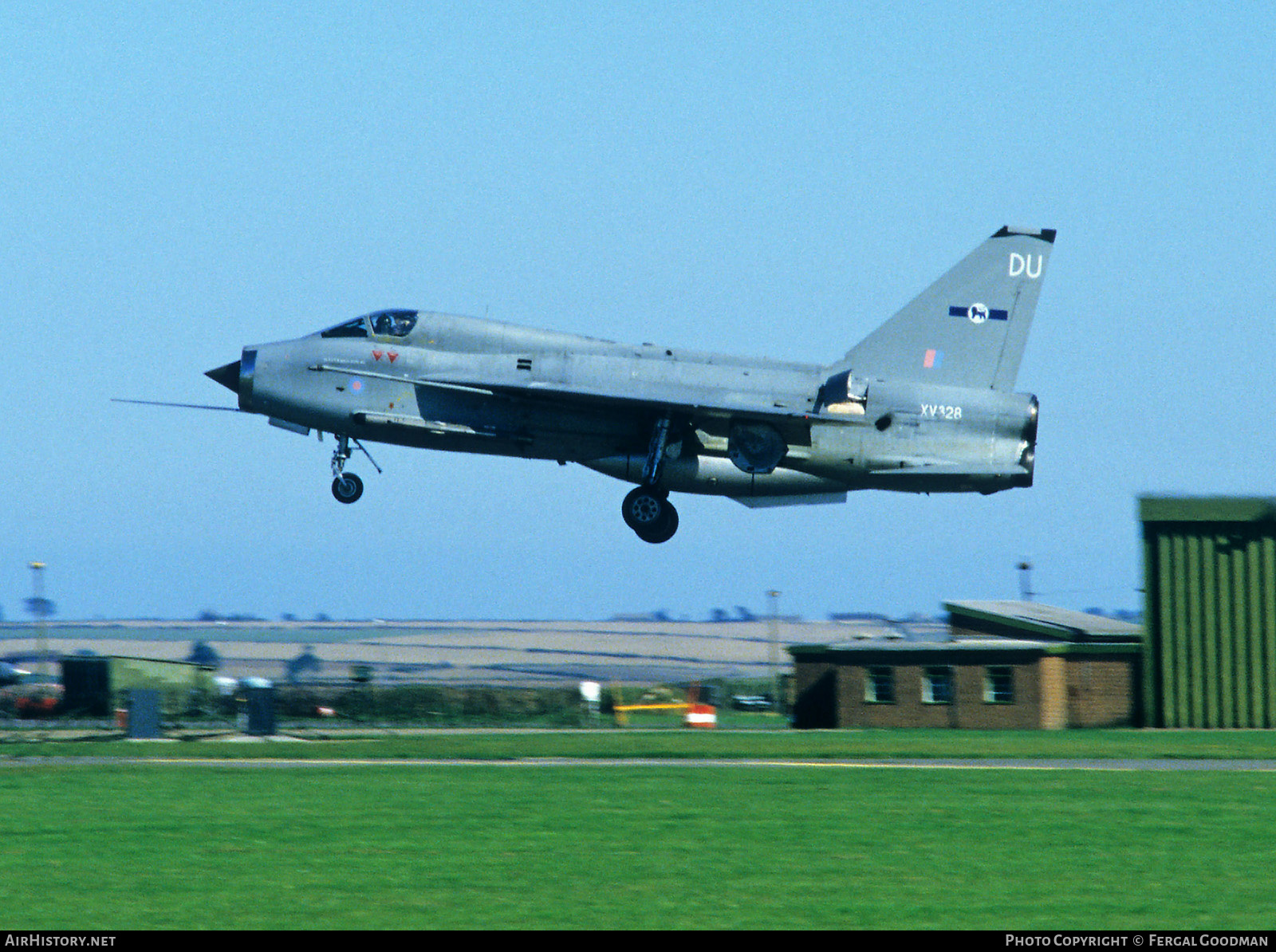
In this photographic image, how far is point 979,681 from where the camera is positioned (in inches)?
2004

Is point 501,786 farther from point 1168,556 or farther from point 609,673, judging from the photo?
point 609,673

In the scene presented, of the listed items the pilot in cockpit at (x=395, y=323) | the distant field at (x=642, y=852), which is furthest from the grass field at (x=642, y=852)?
the pilot in cockpit at (x=395, y=323)

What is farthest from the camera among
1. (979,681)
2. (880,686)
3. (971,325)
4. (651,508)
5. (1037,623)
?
(1037,623)

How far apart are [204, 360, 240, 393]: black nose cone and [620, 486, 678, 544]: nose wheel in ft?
27.9

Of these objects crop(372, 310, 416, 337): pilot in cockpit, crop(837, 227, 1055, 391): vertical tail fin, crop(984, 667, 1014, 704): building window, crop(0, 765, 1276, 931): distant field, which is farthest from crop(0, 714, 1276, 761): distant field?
crop(372, 310, 416, 337): pilot in cockpit

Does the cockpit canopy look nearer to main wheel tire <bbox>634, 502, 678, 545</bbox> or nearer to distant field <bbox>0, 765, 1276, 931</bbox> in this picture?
main wheel tire <bbox>634, 502, 678, 545</bbox>

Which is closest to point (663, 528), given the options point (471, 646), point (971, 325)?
point (971, 325)

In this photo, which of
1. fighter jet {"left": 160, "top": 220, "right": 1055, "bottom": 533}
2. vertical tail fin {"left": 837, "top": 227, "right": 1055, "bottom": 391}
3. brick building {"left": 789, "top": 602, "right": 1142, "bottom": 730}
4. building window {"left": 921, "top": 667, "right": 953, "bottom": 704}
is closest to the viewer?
fighter jet {"left": 160, "top": 220, "right": 1055, "bottom": 533}

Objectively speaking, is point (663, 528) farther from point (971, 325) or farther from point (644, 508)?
point (971, 325)

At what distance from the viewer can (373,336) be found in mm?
33906

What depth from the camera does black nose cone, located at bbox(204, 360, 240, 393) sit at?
3447 centimetres

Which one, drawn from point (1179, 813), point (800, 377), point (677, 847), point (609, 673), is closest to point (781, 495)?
point (800, 377)

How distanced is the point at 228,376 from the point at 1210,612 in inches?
1139
